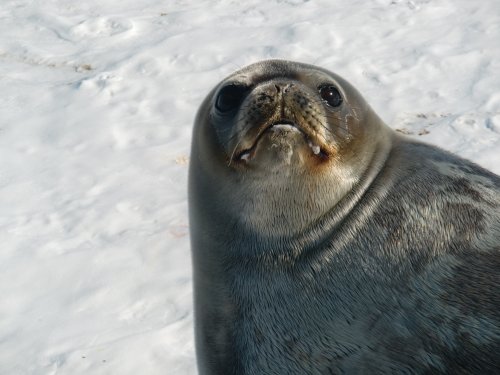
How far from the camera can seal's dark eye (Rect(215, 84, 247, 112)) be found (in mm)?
2326

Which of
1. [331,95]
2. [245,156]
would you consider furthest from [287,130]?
[331,95]

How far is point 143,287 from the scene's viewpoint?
3.84 metres

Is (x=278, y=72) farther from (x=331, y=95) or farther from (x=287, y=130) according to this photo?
(x=287, y=130)

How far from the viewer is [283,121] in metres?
2.14

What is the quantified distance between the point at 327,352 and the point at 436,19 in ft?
19.2

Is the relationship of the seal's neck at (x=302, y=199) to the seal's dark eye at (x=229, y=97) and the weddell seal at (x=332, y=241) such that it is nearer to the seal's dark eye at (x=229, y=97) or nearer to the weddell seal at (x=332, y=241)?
the weddell seal at (x=332, y=241)

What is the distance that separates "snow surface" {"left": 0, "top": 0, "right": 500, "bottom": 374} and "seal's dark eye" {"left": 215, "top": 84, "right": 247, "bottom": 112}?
1.40 m

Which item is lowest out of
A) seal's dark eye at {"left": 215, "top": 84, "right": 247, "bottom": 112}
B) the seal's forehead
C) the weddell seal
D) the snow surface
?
the snow surface

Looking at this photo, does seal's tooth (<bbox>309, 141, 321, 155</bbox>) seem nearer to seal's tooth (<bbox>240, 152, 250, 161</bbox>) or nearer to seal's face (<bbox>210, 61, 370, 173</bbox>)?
seal's face (<bbox>210, 61, 370, 173</bbox>)

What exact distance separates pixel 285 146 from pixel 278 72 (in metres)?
0.41

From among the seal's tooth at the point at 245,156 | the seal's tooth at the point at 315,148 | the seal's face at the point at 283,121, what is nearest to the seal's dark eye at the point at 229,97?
the seal's face at the point at 283,121

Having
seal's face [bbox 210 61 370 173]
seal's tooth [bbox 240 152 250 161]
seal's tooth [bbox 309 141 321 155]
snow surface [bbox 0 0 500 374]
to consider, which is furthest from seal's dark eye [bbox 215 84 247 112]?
snow surface [bbox 0 0 500 374]

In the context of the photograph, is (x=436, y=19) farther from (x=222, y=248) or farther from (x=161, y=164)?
(x=222, y=248)

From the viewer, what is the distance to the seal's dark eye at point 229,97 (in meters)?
2.33
